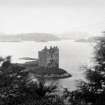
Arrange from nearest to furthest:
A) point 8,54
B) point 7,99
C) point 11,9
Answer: point 7,99 < point 8,54 < point 11,9

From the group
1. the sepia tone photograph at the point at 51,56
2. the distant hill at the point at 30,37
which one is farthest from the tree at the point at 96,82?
the distant hill at the point at 30,37

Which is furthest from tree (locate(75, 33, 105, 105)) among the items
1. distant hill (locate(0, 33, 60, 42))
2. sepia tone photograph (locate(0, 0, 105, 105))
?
distant hill (locate(0, 33, 60, 42))

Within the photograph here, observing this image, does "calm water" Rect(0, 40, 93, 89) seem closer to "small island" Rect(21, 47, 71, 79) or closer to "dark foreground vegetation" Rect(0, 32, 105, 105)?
"small island" Rect(21, 47, 71, 79)

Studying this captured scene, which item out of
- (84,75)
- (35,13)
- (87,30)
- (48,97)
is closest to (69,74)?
(84,75)

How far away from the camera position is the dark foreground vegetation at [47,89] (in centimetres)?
515

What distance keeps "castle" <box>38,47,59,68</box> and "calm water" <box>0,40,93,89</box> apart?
0.37ft

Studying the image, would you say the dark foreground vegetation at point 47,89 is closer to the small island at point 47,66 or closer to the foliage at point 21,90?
the foliage at point 21,90

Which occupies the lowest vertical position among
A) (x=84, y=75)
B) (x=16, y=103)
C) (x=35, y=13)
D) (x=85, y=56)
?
(x=16, y=103)

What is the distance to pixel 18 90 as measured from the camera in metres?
5.31

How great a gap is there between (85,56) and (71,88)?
113 cm

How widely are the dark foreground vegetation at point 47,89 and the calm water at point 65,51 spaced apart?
696 mm

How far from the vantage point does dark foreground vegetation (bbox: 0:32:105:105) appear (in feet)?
16.9

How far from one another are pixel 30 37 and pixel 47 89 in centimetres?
202

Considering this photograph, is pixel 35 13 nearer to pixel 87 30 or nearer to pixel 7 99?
pixel 87 30
